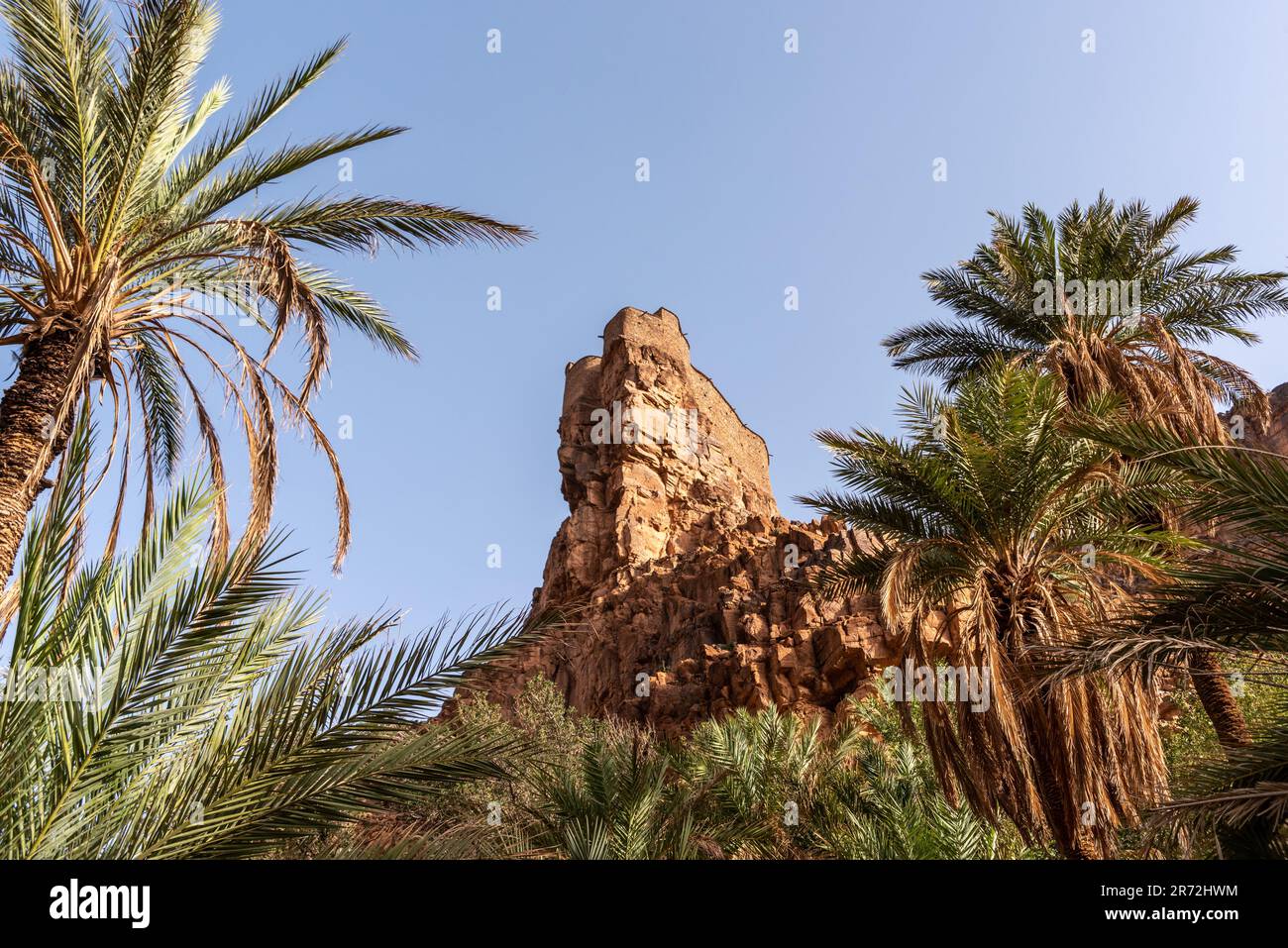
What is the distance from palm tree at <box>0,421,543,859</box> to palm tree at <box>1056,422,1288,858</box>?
3.59 m

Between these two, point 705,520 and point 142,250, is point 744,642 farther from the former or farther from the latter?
point 142,250

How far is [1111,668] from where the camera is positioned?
17.3 feet

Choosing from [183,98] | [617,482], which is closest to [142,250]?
[183,98]

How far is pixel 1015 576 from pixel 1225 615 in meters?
3.77

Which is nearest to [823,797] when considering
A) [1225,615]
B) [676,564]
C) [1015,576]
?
[1015,576]

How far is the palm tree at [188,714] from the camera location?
3.38 m

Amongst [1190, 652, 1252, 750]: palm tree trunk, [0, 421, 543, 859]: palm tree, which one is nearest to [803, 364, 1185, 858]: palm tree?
[1190, 652, 1252, 750]: palm tree trunk

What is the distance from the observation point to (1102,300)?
13.5 meters

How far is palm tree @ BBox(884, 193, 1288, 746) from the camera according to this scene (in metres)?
12.7

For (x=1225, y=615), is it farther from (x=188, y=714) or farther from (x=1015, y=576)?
(x=188, y=714)

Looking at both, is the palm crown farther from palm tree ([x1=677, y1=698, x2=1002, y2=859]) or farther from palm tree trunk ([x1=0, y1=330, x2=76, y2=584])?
palm tree trunk ([x1=0, y1=330, x2=76, y2=584])

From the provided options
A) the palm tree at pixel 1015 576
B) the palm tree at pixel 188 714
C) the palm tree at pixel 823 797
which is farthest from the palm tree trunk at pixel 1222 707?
the palm tree at pixel 188 714
